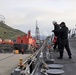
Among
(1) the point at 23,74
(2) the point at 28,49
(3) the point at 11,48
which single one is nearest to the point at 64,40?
(1) the point at 23,74

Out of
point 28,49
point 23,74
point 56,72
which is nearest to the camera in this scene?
point 23,74

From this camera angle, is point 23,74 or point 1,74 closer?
point 23,74

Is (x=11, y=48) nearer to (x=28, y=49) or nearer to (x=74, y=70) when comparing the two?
(x=28, y=49)

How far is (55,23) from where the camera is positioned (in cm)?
1750

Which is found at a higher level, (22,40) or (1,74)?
(22,40)

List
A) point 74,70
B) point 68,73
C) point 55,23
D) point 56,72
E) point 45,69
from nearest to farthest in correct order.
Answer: point 56,72, point 45,69, point 68,73, point 74,70, point 55,23

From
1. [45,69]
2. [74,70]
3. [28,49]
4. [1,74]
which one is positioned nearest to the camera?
[45,69]

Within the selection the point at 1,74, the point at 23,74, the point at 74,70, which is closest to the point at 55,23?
the point at 1,74

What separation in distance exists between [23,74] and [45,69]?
319 cm

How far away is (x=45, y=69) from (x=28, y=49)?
2222 centimetres

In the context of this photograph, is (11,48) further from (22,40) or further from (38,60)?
(38,60)

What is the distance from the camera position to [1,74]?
1279 cm

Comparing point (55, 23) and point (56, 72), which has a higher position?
point (55, 23)

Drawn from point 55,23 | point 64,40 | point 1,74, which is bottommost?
point 1,74
